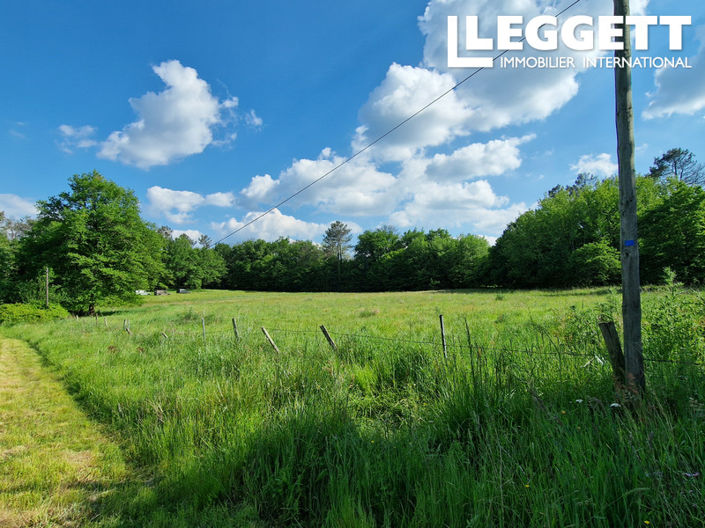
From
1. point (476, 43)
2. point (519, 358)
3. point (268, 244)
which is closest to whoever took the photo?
point (519, 358)

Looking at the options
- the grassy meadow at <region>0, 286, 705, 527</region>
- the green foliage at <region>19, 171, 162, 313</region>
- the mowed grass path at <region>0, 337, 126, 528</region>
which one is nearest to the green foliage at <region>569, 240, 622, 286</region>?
the grassy meadow at <region>0, 286, 705, 527</region>

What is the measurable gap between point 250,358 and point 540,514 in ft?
18.7

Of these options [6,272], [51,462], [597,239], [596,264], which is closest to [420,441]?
[51,462]

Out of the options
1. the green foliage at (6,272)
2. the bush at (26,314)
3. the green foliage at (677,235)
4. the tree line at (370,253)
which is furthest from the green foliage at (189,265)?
the green foliage at (677,235)

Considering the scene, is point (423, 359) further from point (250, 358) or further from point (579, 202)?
point (579, 202)

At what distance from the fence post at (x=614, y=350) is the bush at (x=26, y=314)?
3095cm

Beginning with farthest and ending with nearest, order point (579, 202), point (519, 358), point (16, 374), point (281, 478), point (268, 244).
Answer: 1. point (268, 244)
2. point (579, 202)
3. point (16, 374)
4. point (519, 358)
5. point (281, 478)

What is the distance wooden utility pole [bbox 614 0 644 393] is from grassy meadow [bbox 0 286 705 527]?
1.11 ft

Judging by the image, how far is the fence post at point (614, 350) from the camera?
3.27m

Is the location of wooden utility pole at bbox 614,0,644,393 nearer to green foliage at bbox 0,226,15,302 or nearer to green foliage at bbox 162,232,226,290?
green foliage at bbox 0,226,15,302

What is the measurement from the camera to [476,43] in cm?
581

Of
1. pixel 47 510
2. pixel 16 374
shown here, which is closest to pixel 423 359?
pixel 47 510

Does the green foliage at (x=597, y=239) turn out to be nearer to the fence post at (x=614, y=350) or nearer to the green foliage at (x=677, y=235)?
the green foliage at (x=677, y=235)

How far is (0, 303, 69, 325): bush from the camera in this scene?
20.9 meters
